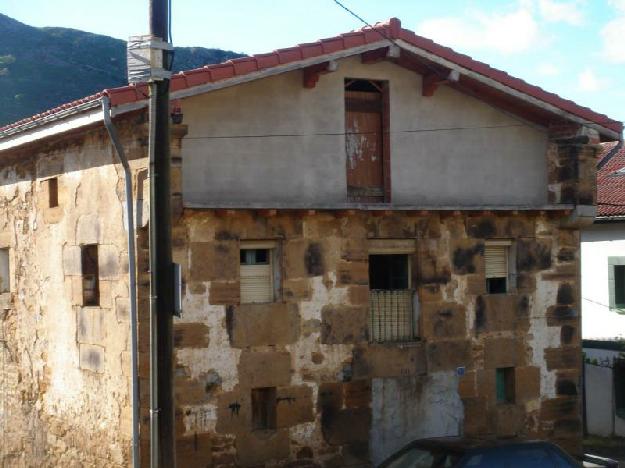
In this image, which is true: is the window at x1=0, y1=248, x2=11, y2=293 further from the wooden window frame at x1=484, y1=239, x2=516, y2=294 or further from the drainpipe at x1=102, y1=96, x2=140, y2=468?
the wooden window frame at x1=484, y1=239, x2=516, y2=294

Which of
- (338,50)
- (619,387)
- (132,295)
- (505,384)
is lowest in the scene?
(619,387)

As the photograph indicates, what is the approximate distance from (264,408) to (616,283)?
11.7 metres

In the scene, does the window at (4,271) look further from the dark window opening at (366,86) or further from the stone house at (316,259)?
the dark window opening at (366,86)

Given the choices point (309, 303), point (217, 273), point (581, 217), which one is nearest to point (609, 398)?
point (581, 217)

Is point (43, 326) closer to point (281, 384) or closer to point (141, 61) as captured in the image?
point (281, 384)

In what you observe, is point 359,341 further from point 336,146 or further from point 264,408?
point 336,146

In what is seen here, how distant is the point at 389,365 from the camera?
45.9ft

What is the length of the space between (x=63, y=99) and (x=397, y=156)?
41.6 metres

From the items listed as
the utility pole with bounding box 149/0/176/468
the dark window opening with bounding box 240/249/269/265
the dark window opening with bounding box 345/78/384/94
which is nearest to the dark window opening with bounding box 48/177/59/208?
the dark window opening with bounding box 240/249/269/265

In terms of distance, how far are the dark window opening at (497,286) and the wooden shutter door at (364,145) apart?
2299 millimetres

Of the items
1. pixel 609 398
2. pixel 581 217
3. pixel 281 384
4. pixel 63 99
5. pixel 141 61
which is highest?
pixel 63 99

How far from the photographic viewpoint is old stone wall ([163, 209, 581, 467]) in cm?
1271

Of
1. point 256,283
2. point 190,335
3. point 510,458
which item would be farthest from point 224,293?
point 510,458

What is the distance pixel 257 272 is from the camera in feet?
43.5
